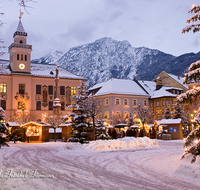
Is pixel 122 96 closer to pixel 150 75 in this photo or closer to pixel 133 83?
pixel 133 83

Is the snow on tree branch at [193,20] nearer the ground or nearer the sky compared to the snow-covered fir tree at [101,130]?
nearer the sky

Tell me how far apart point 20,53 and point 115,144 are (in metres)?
43.3

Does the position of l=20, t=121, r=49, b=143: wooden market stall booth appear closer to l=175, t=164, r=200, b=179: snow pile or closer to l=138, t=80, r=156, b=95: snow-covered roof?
l=175, t=164, r=200, b=179: snow pile

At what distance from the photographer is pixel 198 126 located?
36.9 feet

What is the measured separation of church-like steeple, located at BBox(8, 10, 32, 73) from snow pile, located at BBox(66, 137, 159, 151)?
132 ft

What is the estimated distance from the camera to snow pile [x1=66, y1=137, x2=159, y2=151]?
20953mm

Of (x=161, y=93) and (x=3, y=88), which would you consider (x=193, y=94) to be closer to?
(x=3, y=88)

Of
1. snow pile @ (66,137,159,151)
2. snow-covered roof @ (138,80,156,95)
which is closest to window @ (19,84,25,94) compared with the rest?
snow-covered roof @ (138,80,156,95)

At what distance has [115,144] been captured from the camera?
72.7 ft

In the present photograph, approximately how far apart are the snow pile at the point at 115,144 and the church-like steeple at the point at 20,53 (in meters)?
40.4

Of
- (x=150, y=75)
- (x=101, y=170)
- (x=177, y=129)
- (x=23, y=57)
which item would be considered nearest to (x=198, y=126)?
(x=101, y=170)

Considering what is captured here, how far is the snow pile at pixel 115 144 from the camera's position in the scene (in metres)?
21.0

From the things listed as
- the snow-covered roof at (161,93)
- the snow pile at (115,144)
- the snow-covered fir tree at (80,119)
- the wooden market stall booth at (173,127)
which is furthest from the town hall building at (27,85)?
the snow pile at (115,144)

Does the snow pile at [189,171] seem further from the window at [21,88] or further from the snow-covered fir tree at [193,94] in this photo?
the window at [21,88]
